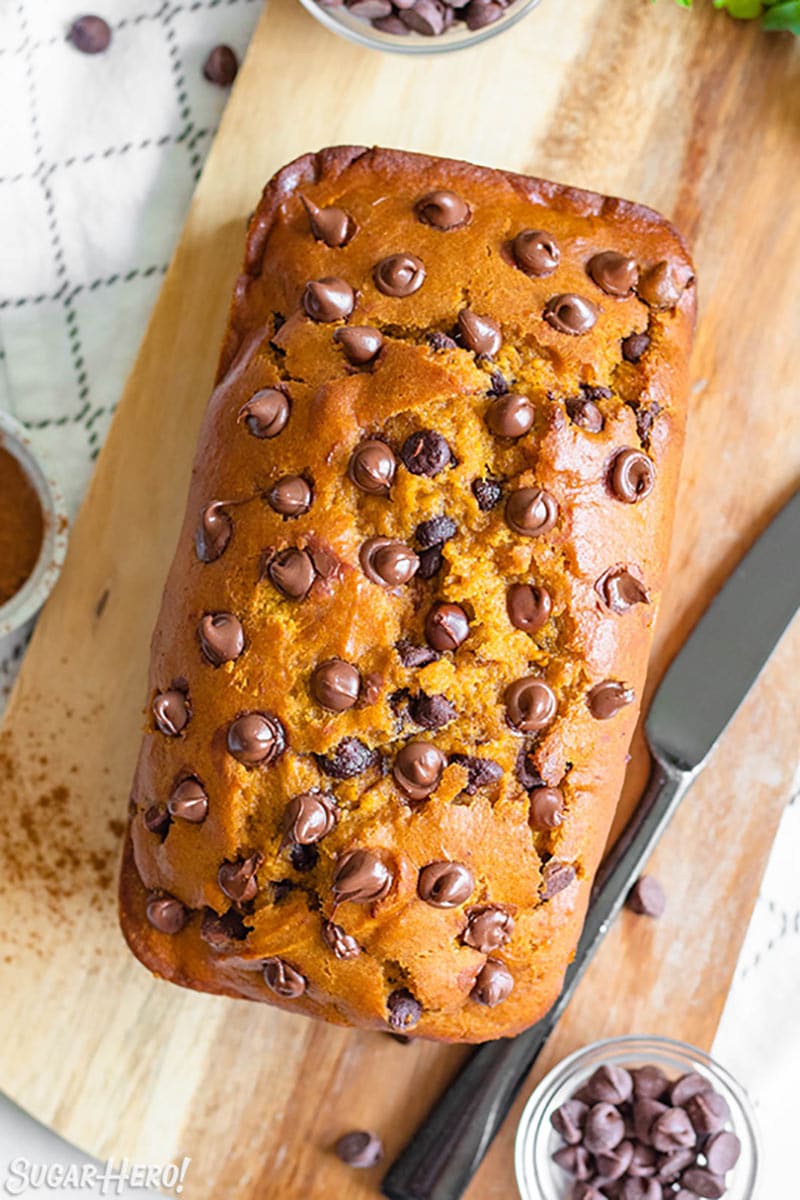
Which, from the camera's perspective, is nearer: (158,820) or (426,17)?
(158,820)

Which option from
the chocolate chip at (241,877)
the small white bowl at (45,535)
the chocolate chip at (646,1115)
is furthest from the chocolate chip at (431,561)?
the chocolate chip at (646,1115)

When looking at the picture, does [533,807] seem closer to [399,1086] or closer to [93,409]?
[399,1086]

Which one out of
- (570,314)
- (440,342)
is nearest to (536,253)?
(570,314)

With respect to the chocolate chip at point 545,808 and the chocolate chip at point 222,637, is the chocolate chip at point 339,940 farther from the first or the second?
the chocolate chip at point 222,637

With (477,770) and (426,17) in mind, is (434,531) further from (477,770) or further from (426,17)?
(426,17)

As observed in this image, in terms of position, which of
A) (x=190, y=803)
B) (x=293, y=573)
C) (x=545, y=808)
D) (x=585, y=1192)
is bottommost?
(x=585, y=1192)

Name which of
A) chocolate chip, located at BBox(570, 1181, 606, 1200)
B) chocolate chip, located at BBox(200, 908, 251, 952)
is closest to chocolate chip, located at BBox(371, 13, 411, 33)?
chocolate chip, located at BBox(200, 908, 251, 952)

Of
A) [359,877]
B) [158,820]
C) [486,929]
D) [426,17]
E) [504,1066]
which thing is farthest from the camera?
[504,1066]

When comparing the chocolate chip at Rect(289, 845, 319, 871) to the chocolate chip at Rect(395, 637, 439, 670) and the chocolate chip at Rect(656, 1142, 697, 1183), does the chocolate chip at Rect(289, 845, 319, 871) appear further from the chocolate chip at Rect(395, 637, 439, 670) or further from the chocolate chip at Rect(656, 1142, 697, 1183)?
the chocolate chip at Rect(656, 1142, 697, 1183)

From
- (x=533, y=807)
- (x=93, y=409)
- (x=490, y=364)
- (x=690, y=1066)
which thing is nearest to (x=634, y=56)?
(x=490, y=364)
